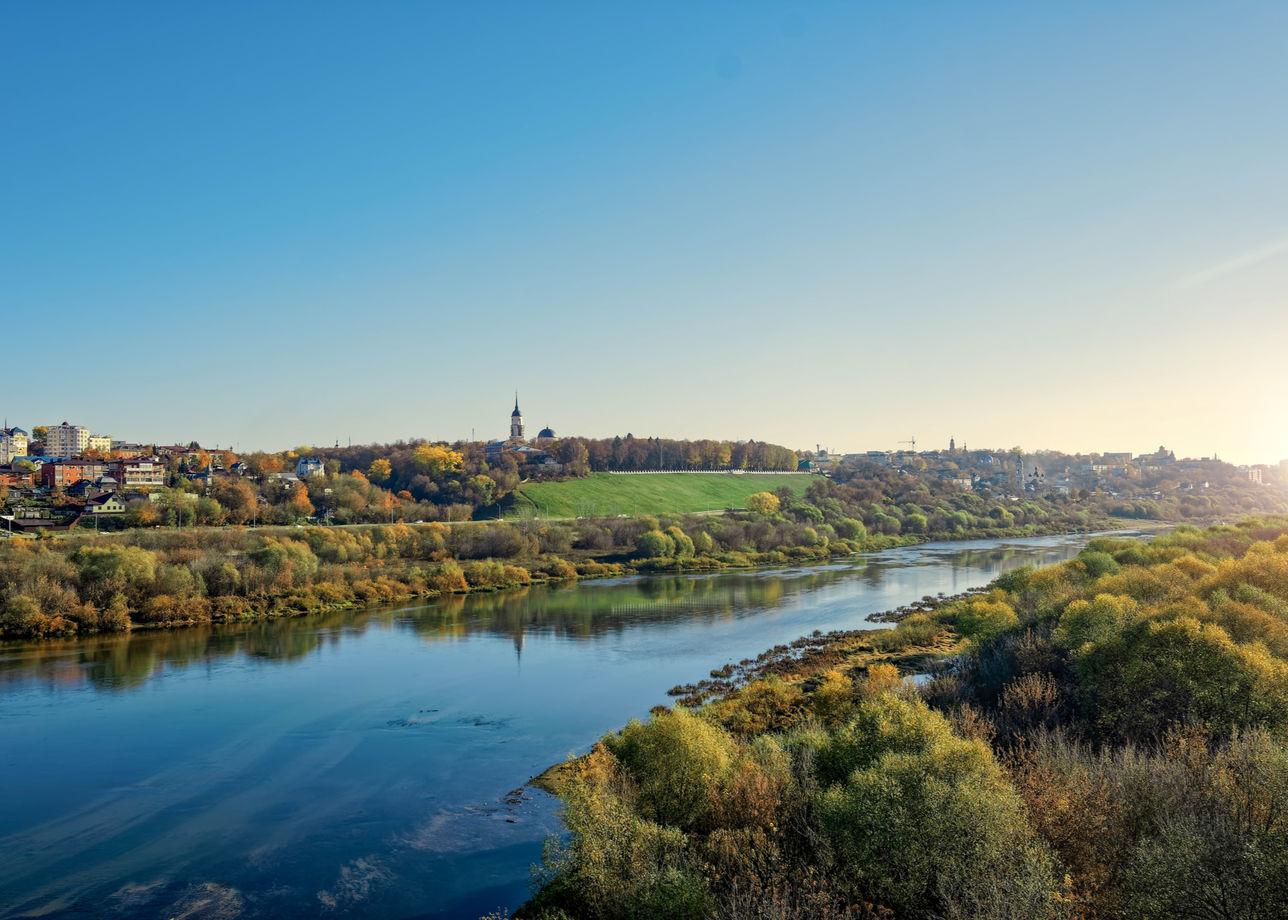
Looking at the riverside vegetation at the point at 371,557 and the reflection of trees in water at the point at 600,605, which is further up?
the riverside vegetation at the point at 371,557

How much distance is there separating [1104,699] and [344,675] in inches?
1116

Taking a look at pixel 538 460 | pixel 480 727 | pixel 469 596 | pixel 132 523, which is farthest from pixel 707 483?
pixel 480 727

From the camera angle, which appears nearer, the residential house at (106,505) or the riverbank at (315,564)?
the riverbank at (315,564)

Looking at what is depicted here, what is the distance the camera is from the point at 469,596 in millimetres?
56250

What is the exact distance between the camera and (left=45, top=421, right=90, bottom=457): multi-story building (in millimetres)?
139125

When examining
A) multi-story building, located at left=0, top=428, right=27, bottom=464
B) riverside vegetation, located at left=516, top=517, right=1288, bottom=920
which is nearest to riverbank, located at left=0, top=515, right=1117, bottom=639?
riverside vegetation, located at left=516, top=517, right=1288, bottom=920

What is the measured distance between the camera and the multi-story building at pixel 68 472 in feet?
271

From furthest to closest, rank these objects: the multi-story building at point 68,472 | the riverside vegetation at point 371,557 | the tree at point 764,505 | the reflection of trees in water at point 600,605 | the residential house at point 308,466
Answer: the residential house at point 308,466 → the tree at point 764,505 → the multi-story building at point 68,472 → the reflection of trees in water at point 600,605 → the riverside vegetation at point 371,557

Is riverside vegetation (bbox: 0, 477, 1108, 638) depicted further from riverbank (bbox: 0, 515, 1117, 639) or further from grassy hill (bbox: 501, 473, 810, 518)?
grassy hill (bbox: 501, 473, 810, 518)

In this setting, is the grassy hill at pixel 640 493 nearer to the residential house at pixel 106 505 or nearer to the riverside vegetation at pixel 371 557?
the riverside vegetation at pixel 371 557

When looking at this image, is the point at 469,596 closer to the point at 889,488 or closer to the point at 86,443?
the point at 889,488

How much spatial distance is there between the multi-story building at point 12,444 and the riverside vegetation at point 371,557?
317 feet

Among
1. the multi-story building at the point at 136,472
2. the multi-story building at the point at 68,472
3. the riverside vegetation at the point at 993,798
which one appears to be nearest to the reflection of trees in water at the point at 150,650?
the riverside vegetation at the point at 993,798

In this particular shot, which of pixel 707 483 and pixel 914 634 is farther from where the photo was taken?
pixel 707 483
